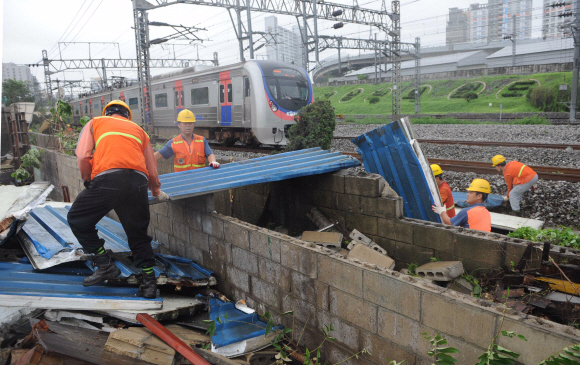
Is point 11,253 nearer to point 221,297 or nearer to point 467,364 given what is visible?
point 221,297

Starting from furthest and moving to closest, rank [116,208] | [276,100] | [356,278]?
1. [276,100]
2. [116,208]
3. [356,278]

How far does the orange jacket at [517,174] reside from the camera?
271 inches

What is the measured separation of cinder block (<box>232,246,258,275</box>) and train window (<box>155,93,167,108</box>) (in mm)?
15425

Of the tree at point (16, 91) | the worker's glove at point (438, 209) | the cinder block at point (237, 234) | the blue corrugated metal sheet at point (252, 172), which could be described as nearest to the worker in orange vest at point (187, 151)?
the blue corrugated metal sheet at point (252, 172)

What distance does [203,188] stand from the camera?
4.63 m

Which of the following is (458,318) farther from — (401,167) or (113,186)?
(401,167)

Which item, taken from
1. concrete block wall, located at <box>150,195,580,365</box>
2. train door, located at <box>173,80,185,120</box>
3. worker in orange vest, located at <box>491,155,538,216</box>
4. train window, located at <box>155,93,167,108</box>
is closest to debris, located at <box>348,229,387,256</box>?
concrete block wall, located at <box>150,195,580,365</box>

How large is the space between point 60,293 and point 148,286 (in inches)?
30.1

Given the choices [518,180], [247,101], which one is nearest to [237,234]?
[518,180]

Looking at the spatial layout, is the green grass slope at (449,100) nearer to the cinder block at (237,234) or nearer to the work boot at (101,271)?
the cinder block at (237,234)

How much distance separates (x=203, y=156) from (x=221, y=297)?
2305 millimetres

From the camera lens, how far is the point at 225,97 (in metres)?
14.6

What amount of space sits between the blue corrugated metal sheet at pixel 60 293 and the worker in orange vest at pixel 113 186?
5.6 inches

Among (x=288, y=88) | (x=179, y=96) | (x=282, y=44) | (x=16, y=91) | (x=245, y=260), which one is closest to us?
(x=245, y=260)
